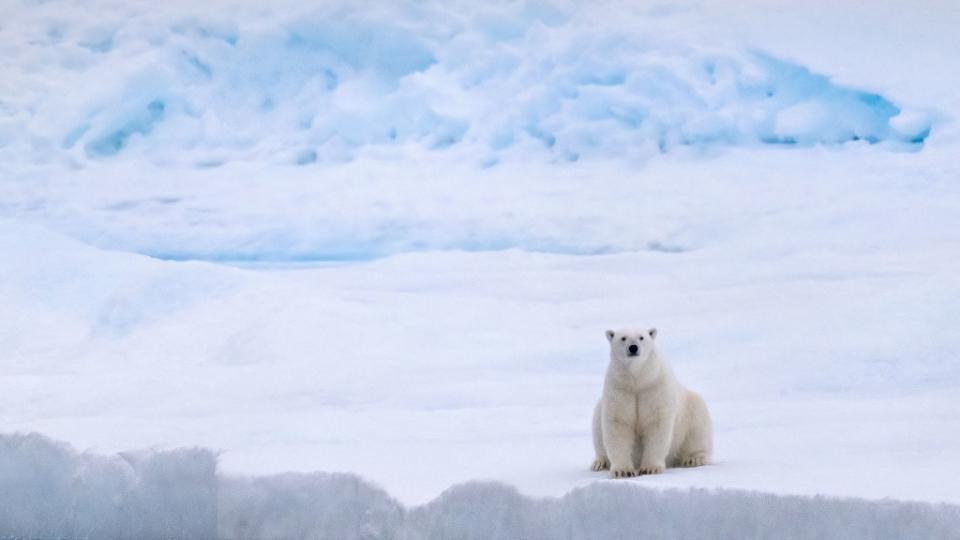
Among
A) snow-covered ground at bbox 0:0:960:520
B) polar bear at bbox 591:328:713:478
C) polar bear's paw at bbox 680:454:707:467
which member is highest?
snow-covered ground at bbox 0:0:960:520

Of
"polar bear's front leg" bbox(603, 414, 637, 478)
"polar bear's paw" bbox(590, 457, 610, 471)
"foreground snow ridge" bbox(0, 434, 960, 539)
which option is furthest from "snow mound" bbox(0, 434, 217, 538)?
"polar bear's front leg" bbox(603, 414, 637, 478)

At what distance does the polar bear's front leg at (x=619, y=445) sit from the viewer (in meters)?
3.08

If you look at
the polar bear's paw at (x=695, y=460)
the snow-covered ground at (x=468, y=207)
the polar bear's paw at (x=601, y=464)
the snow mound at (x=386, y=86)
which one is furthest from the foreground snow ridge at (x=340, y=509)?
the snow mound at (x=386, y=86)

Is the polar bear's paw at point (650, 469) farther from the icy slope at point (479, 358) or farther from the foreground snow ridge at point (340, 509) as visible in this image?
the foreground snow ridge at point (340, 509)

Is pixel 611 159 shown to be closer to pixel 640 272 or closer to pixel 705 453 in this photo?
pixel 640 272

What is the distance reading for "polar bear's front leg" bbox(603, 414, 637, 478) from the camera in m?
3.08

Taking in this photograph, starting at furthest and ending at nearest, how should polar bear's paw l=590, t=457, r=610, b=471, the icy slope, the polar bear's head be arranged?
the icy slope, polar bear's paw l=590, t=457, r=610, b=471, the polar bear's head

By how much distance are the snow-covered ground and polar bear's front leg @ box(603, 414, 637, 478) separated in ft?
6.11

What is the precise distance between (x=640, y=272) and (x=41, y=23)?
496cm

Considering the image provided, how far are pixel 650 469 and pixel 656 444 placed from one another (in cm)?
7

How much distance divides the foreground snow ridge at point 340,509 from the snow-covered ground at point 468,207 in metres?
1.22

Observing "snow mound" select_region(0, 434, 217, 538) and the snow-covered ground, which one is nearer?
"snow mound" select_region(0, 434, 217, 538)

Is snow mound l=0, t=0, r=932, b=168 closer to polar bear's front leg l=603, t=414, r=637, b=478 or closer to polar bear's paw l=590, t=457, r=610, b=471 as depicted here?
polar bear's paw l=590, t=457, r=610, b=471

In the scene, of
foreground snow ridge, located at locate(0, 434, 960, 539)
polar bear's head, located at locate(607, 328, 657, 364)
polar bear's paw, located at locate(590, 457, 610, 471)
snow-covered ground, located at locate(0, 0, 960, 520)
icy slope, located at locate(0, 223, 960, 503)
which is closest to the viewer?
foreground snow ridge, located at locate(0, 434, 960, 539)
